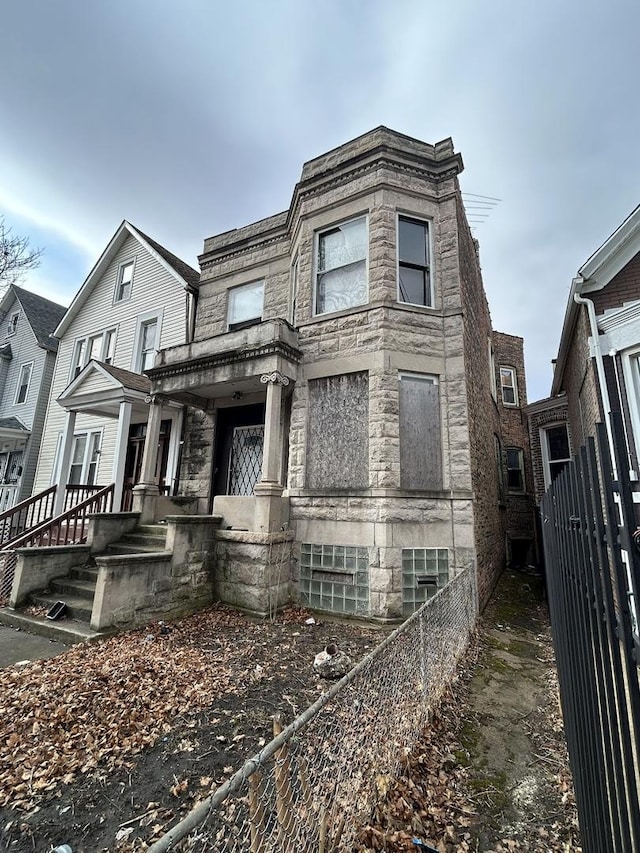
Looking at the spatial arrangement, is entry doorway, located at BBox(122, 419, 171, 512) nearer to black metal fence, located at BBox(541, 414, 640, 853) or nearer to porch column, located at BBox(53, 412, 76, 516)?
porch column, located at BBox(53, 412, 76, 516)

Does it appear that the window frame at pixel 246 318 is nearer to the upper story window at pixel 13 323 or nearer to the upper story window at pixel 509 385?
the upper story window at pixel 509 385

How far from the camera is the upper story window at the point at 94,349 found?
1404 centimetres

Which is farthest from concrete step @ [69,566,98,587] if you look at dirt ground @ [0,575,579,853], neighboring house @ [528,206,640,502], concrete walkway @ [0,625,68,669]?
neighboring house @ [528,206,640,502]

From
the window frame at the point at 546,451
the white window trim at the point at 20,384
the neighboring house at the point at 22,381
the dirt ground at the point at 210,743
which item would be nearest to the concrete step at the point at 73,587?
the dirt ground at the point at 210,743

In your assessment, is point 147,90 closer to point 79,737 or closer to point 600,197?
point 79,737

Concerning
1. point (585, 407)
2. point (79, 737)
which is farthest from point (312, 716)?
point (585, 407)

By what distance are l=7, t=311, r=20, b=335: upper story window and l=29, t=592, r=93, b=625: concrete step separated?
1824cm

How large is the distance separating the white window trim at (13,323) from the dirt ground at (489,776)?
24.3m

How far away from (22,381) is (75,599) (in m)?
16.0

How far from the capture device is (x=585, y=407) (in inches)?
332

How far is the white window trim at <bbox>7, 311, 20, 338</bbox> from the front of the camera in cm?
1912

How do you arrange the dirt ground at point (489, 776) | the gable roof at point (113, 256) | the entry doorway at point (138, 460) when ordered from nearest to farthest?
the dirt ground at point (489, 776)
the entry doorway at point (138, 460)
the gable roof at point (113, 256)

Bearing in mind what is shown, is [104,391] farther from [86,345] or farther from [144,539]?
[86,345]

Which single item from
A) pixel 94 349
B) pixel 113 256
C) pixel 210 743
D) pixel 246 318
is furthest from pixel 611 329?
pixel 113 256
